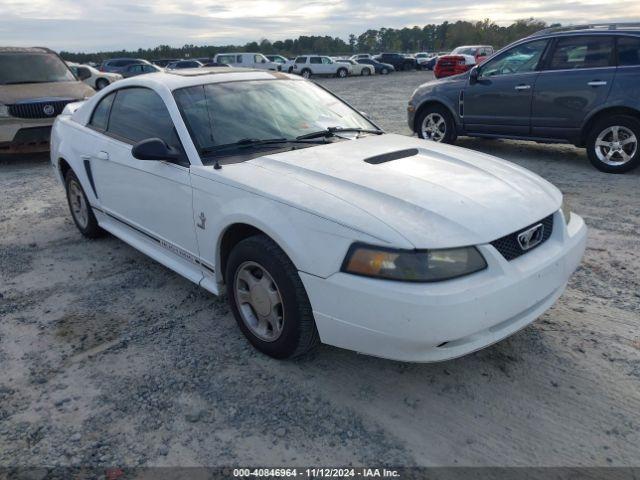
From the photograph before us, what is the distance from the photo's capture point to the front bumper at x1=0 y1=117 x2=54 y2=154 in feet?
26.2

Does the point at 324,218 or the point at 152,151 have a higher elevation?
the point at 152,151

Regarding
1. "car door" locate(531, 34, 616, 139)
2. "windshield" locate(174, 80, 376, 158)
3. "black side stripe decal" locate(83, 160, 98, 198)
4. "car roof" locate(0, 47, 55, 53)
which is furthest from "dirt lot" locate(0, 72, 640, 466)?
"car roof" locate(0, 47, 55, 53)

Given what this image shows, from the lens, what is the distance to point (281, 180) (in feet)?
9.44

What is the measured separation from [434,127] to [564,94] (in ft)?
7.05

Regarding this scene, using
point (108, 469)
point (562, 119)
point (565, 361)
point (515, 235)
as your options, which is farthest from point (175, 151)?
point (562, 119)

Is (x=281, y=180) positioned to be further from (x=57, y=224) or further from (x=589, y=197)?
(x=589, y=197)

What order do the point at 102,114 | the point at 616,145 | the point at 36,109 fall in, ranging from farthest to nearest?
1. the point at 36,109
2. the point at 616,145
3. the point at 102,114

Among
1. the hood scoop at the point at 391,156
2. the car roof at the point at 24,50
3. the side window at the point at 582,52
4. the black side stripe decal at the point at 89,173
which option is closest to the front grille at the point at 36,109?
the car roof at the point at 24,50

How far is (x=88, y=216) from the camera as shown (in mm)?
4812

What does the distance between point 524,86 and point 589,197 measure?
2.25m

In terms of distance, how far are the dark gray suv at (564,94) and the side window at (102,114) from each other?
18.0ft

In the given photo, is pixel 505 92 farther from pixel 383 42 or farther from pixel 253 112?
pixel 383 42

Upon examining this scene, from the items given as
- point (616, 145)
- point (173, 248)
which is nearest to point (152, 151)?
point (173, 248)

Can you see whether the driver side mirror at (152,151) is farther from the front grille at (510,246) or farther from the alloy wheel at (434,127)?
the alloy wheel at (434,127)
